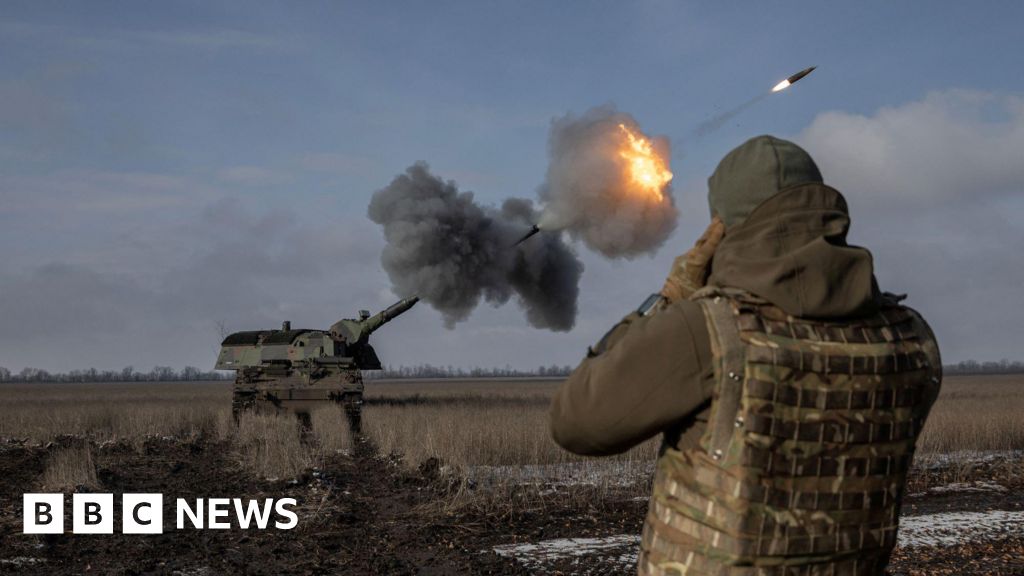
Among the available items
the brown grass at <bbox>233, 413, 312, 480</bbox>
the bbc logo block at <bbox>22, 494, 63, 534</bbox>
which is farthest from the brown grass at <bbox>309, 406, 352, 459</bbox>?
the bbc logo block at <bbox>22, 494, 63, 534</bbox>

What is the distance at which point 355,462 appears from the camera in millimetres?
13766

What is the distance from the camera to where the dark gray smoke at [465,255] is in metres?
23.1

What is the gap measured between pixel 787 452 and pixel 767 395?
155 mm

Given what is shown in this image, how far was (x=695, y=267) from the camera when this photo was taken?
7.47 feet

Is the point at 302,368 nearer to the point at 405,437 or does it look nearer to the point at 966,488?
the point at 405,437

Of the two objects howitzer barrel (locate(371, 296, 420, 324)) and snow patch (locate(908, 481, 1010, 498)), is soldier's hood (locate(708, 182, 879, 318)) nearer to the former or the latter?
snow patch (locate(908, 481, 1010, 498))

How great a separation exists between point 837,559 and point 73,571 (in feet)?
21.6

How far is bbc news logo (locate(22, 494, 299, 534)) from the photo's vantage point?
8.47 metres

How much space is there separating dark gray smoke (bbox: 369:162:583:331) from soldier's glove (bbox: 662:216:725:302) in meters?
20.6

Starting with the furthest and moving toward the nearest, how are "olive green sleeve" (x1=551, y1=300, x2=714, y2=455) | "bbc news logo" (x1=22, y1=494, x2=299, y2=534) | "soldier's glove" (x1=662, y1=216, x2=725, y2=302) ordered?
"bbc news logo" (x1=22, y1=494, x2=299, y2=534) < "soldier's glove" (x1=662, y1=216, x2=725, y2=302) < "olive green sleeve" (x1=551, y1=300, x2=714, y2=455)

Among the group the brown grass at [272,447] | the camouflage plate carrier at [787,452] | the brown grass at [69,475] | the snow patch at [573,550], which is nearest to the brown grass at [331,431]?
the brown grass at [272,447]

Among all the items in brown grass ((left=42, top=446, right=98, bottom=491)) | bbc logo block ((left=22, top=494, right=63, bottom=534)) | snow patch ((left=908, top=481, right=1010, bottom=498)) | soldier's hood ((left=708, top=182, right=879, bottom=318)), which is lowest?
snow patch ((left=908, top=481, right=1010, bottom=498))

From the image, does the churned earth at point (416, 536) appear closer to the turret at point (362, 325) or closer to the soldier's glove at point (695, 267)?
the soldier's glove at point (695, 267)

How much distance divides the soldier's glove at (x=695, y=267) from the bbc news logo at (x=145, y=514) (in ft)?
23.4
